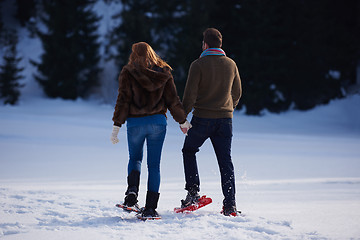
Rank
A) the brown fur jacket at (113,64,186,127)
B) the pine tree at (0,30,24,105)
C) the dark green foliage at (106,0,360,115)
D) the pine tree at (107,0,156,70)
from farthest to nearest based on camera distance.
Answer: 1. the pine tree at (107,0,156,70)
2. the dark green foliage at (106,0,360,115)
3. the pine tree at (0,30,24,105)
4. the brown fur jacket at (113,64,186,127)

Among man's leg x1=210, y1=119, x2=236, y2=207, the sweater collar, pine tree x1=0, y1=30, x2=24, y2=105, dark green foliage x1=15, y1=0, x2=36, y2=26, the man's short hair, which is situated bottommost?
man's leg x1=210, y1=119, x2=236, y2=207

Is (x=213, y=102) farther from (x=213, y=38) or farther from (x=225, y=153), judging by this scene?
(x=213, y=38)

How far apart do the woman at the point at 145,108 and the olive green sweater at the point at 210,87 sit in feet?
0.85

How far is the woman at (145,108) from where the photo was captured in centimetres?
386

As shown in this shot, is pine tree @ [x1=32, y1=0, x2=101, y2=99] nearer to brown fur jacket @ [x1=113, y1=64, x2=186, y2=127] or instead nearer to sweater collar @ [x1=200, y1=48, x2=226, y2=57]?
sweater collar @ [x1=200, y1=48, x2=226, y2=57]

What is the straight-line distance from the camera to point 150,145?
395 centimetres

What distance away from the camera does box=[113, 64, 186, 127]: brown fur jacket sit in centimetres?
385

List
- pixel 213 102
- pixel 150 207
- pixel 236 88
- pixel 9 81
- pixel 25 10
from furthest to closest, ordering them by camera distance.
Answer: pixel 25 10 < pixel 9 81 < pixel 236 88 < pixel 213 102 < pixel 150 207

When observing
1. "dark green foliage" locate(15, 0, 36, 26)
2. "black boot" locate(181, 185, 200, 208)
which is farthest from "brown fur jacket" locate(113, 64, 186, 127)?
"dark green foliage" locate(15, 0, 36, 26)

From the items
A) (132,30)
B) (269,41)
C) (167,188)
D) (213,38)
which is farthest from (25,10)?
(213,38)

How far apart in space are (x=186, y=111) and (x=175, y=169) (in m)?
4.19

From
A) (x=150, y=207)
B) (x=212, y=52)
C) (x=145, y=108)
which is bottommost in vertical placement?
(x=150, y=207)

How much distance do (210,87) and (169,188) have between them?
2.58m

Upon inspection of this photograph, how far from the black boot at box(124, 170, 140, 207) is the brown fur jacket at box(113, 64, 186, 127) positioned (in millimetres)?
600
